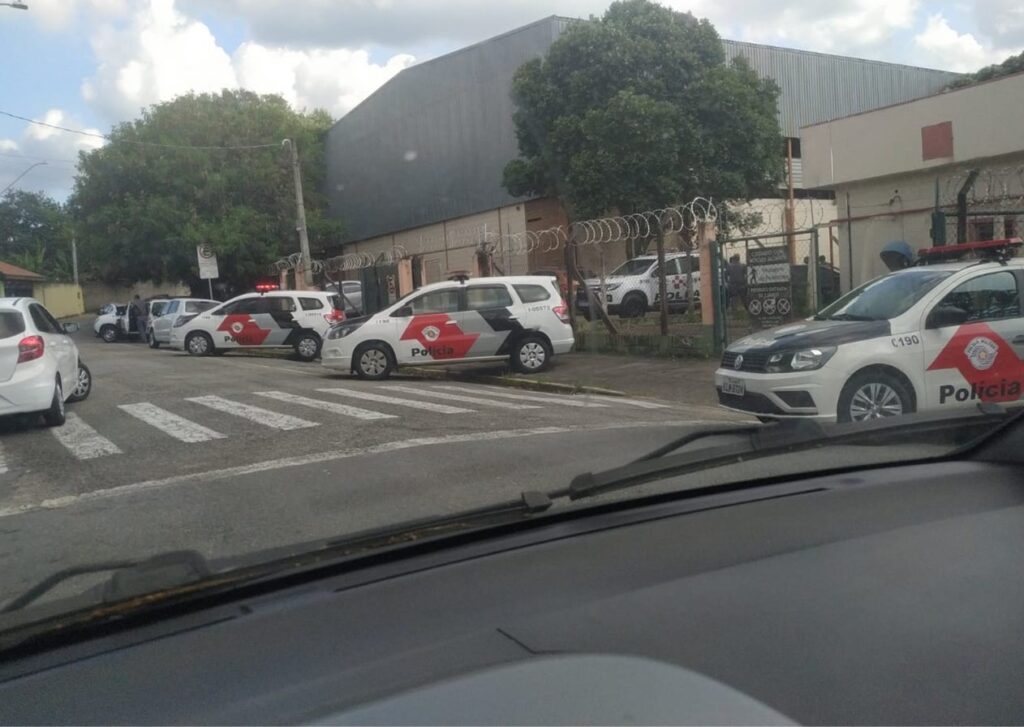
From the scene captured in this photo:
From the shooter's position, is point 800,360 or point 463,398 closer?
point 800,360

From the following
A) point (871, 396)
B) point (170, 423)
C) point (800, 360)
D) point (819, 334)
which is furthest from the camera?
point (170, 423)

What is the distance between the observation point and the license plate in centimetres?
882

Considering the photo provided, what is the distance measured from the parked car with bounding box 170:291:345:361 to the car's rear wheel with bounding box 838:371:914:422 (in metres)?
15.7

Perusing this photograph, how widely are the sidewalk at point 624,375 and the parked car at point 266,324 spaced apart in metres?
5.23

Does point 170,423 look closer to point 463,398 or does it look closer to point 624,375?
point 463,398

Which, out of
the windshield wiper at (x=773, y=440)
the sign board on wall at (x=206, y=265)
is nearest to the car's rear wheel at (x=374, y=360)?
the windshield wiper at (x=773, y=440)

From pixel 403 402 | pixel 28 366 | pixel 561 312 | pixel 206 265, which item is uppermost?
pixel 206 265

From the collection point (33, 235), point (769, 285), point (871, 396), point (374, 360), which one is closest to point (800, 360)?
point (871, 396)

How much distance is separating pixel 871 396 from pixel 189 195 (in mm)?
35396

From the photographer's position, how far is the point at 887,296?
8930mm

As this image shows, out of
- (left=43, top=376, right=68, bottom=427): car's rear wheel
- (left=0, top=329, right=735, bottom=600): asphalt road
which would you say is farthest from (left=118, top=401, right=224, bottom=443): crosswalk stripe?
(left=43, top=376, right=68, bottom=427): car's rear wheel

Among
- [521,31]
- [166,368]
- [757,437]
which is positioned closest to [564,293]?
[166,368]

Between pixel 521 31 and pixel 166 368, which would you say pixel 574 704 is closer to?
pixel 166 368

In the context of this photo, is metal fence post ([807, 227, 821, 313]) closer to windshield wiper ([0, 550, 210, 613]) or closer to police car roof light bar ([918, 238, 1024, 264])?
police car roof light bar ([918, 238, 1024, 264])
